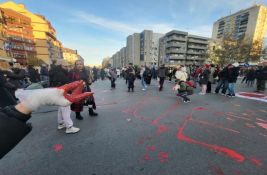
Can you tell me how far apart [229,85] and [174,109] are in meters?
4.48

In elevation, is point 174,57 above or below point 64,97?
above

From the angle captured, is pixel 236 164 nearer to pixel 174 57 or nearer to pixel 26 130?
pixel 26 130

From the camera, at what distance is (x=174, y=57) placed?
64.2 meters

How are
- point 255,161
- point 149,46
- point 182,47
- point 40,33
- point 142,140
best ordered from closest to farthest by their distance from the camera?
point 255,161 → point 142,140 → point 40,33 → point 182,47 → point 149,46

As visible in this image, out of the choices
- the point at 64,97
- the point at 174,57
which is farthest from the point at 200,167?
the point at 174,57

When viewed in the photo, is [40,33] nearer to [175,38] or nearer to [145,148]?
[175,38]

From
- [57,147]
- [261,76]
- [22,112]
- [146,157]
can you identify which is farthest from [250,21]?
[22,112]

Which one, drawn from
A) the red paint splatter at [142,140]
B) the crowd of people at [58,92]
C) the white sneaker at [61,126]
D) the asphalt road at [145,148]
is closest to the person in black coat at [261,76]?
the crowd of people at [58,92]

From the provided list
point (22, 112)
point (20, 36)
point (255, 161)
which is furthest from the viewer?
point (20, 36)

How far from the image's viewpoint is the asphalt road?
2127mm

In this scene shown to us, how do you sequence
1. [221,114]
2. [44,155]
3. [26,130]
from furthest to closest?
[221,114] < [44,155] < [26,130]

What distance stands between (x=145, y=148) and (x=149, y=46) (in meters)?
84.8

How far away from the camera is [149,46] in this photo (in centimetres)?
8300

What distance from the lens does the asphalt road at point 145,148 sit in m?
2.13
